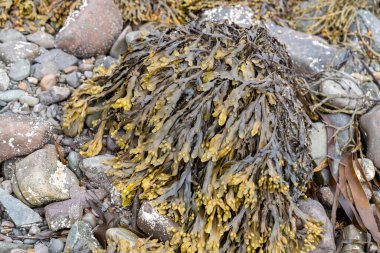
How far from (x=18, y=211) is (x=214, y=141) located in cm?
119

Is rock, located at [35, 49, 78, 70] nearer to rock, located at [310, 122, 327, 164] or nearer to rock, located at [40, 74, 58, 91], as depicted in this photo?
rock, located at [40, 74, 58, 91]

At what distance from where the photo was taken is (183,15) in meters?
4.23

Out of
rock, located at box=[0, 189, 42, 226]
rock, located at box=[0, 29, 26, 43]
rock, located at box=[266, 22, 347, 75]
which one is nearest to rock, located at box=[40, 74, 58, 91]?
rock, located at box=[0, 29, 26, 43]

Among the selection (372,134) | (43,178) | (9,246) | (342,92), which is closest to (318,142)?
(372,134)

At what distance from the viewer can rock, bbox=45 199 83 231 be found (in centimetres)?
278

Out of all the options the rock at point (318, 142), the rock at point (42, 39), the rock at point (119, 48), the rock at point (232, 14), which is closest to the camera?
the rock at point (318, 142)

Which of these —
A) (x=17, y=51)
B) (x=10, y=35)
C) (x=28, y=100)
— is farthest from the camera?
(x=10, y=35)

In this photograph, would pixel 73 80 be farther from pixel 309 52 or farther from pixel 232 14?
pixel 309 52

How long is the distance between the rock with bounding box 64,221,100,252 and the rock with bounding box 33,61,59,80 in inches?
49.4

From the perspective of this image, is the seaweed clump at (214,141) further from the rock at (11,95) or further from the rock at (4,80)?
the rock at (4,80)

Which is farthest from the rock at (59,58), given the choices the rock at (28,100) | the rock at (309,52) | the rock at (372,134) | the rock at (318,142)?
the rock at (372,134)

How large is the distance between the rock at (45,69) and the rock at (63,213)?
3.54 ft

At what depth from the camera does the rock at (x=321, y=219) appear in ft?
9.11

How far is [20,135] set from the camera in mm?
2975
